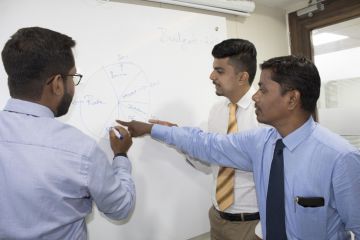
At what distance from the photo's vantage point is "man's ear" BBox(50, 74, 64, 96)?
1.02m

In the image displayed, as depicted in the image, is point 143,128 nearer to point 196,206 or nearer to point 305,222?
point 196,206

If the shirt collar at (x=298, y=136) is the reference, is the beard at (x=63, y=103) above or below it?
above

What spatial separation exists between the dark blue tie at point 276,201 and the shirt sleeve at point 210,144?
0.22 meters

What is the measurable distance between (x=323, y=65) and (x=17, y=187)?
2.63 metres

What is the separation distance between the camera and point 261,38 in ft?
8.52

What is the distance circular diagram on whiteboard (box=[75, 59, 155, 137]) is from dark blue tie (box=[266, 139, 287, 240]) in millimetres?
750

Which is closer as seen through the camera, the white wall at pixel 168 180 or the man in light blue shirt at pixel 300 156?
the man in light blue shirt at pixel 300 156

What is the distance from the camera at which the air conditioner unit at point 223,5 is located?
6.23 feet

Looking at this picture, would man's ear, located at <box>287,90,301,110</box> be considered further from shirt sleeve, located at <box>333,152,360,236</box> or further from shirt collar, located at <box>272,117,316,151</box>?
shirt sleeve, located at <box>333,152,360,236</box>

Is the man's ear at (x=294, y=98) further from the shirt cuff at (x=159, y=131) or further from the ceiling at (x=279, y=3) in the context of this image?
the ceiling at (x=279, y=3)

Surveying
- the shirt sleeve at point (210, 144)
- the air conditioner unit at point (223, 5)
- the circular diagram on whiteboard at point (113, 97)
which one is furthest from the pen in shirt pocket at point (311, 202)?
the air conditioner unit at point (223, 5)

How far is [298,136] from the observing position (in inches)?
50.6

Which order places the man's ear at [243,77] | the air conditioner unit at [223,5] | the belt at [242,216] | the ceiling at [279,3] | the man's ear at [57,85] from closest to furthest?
the man's ear at [57,85]
the belt at [242,216]
the man's ear at [243,77]
the air conditioner unit at [223,5]
the ceiling at [279,3]

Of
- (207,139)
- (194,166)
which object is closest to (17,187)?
(207,139)
